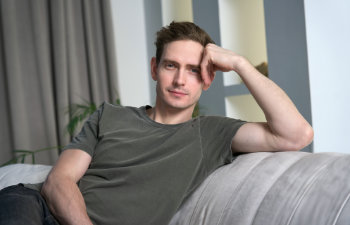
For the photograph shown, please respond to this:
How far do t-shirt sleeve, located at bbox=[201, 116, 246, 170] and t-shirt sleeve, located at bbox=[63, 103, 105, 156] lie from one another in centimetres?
43

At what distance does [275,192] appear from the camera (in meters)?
1.02

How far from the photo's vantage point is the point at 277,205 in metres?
0.98

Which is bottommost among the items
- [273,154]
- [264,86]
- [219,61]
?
[273,154]

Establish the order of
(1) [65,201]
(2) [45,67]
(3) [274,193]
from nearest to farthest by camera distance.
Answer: (3) [274,193] < (1) [65,201] < (2) [45,67]

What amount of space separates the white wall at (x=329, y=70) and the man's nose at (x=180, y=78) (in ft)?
3.93

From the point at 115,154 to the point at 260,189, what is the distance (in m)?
0.57

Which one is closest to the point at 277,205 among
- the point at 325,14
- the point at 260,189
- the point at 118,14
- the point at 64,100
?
the point at 260,189

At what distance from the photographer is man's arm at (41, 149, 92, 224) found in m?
1.19

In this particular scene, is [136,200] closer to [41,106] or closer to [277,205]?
[277,205]

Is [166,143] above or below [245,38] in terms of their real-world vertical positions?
below

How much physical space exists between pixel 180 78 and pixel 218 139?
29cm

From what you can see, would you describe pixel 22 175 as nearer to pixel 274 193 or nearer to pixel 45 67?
pixel 274 193

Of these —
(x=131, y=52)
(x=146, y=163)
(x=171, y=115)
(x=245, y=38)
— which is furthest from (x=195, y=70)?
(x=131, y=52)

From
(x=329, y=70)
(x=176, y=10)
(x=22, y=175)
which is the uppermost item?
(x=176, y=10)
